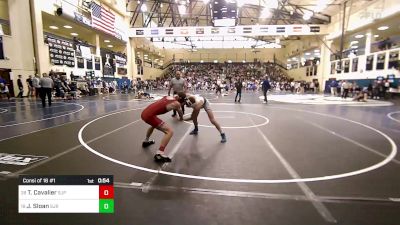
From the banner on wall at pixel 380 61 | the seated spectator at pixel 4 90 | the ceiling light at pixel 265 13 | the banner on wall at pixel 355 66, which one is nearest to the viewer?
the seated spectator at pixel 4 90

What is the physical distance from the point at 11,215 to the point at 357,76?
2761 centimetres

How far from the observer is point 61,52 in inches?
809

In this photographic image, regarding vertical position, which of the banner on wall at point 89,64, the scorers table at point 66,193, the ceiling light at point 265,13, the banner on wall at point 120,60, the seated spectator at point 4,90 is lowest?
the scorers table at point 66,193

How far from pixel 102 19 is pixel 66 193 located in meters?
25.2

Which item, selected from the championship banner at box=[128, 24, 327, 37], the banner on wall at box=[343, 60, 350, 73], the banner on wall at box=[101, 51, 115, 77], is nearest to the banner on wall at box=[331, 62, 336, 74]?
the banner on wall at box=[343, 60, 350, 73]

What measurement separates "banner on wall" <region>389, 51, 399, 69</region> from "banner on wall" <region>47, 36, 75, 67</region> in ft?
86.6

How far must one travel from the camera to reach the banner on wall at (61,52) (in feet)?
64.1

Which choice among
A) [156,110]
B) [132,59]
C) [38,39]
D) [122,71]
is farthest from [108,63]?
[156,110]

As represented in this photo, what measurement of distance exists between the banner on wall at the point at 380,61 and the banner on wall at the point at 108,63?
25752mm

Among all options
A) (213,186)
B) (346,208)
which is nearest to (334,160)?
(346,208)

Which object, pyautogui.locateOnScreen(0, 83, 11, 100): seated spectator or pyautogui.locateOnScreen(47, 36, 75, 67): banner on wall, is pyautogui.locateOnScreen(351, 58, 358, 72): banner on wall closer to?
pyautogui.locateOnScreen(47, 36, 75, 67): banner on wall

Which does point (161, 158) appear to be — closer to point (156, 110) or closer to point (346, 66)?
point (156, 110)

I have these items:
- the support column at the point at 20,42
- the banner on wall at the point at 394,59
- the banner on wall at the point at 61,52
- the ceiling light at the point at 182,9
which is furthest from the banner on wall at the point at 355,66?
the support column at the point at 20,42

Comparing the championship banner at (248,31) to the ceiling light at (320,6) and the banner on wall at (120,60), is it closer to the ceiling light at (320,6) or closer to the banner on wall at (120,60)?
the ceiling light at (320,6)
